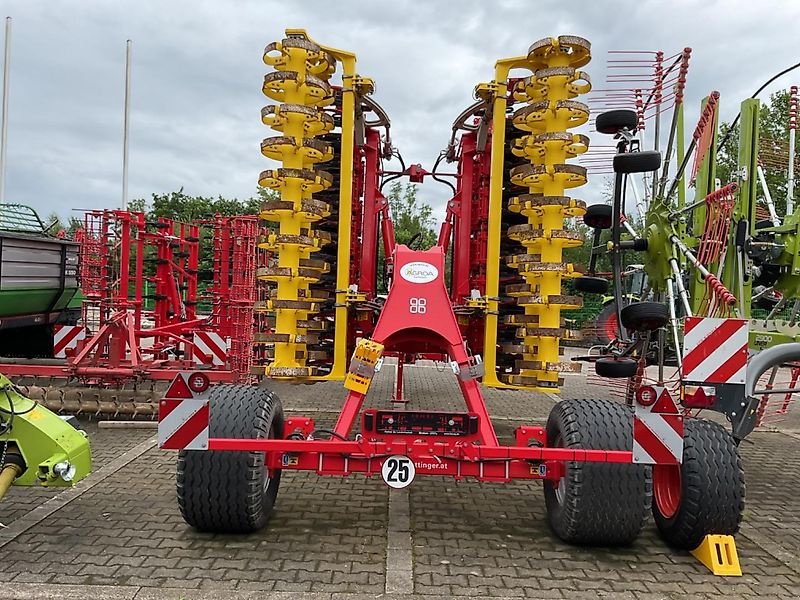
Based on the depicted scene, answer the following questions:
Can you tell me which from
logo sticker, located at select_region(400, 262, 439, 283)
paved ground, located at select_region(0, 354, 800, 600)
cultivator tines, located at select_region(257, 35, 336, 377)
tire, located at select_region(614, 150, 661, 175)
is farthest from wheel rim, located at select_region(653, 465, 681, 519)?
cultivator tines, located at select_region(257, 35, 336, 377)

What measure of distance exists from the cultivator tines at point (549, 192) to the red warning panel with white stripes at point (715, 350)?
917mm

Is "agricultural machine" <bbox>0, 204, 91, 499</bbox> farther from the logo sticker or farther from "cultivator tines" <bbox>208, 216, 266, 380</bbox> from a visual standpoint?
the logo sticker

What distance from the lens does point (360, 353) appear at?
4.02 meters

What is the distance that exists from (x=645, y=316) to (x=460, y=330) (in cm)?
166

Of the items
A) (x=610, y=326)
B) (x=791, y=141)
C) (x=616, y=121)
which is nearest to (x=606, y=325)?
(x=610, y=326)

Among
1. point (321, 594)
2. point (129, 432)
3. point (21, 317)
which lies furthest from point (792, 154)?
point (21, 317)

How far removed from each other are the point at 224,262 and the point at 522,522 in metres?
6.68

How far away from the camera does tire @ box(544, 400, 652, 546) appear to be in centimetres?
362

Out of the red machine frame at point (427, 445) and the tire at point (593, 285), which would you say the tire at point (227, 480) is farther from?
the tire at point (593, 285)

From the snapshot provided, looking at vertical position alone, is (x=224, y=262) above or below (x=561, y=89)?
below

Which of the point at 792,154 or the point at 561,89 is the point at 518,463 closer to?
the point at 561,89

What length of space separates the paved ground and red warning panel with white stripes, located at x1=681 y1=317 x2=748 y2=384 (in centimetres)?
108

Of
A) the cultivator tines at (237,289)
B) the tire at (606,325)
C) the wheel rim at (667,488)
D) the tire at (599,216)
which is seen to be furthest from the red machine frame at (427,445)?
the tire at (606,325)

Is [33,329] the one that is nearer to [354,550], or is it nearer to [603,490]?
[354,550]
